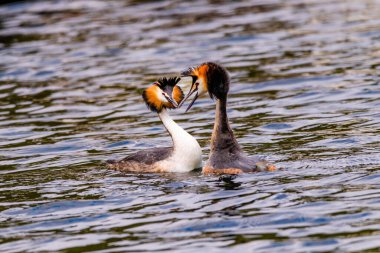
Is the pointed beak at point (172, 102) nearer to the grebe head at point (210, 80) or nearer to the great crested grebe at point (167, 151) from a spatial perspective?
the great crested grebe at point (167, 151)

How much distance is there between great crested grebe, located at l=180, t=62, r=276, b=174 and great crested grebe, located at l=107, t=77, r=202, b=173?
549 mm

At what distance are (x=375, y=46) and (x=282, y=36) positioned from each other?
3.50 metres

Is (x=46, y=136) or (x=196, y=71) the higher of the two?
(x=196, y=71)

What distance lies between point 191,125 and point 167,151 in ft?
12.1

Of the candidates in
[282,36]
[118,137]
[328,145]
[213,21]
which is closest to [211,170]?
[328,145]

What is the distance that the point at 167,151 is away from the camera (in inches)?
604

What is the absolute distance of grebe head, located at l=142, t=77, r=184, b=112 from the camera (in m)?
15.6

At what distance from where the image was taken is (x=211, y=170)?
14.4 metres

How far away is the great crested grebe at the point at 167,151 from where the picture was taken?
49.6ft

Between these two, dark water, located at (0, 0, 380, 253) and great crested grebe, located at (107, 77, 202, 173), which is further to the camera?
great crested grebe, located at (107, 77, 202, 173)

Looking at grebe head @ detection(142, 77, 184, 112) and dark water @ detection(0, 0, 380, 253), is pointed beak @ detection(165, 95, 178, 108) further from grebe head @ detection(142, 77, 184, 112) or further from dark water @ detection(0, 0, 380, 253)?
dark water @ detection(0, 0, 380, 253)

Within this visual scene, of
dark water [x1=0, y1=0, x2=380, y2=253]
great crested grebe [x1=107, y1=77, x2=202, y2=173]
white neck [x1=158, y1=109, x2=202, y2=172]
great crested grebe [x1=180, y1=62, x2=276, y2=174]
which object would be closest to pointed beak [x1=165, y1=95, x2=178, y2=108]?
great crested grebe [x1=107, y1=77, x2=202, y2=173]

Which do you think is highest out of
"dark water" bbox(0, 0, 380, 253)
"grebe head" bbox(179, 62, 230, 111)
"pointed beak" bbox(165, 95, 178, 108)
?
"grebe head" bbox(179, 62, 230, 111)

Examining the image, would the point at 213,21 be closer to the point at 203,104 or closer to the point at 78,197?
the point at 203,104
